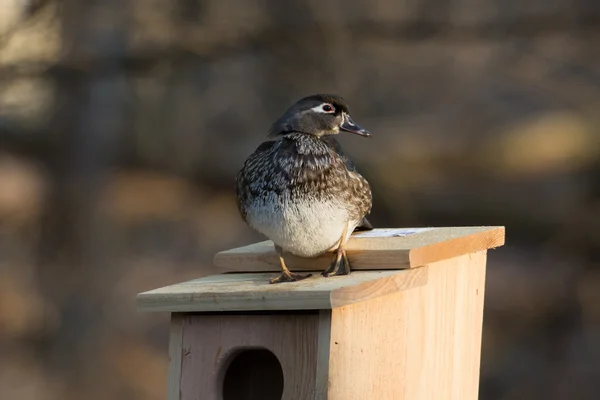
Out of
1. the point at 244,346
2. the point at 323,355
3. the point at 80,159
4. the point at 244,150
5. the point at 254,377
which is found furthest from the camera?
the point at 80,159

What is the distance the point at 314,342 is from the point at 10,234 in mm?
3037

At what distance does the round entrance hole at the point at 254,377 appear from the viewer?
2.64m

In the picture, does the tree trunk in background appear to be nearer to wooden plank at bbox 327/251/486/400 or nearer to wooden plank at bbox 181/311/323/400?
wooden plank at bbox 327/251/486/400

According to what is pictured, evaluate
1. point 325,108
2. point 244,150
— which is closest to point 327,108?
point 325,108

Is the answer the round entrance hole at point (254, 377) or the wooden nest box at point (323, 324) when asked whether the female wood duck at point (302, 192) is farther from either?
the round entrance hole at point (254, 377)

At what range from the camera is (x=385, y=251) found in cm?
257

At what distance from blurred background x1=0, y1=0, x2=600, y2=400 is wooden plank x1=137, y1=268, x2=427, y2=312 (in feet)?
6.53

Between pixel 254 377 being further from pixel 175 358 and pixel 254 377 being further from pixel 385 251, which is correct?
pixel 385 251

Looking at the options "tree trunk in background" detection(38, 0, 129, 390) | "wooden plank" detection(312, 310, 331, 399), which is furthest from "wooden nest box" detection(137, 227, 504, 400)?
"tree trunk in background" detection(38, 0, 129, 390)

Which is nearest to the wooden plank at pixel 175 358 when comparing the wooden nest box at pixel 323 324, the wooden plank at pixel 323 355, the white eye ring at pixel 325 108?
the wooden nest box at pixel 323 324

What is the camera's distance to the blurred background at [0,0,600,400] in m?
4.47

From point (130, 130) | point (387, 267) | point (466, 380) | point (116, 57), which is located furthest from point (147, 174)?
point (387, 267)

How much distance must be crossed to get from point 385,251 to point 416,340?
0.30 metres

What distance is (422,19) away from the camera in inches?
181
